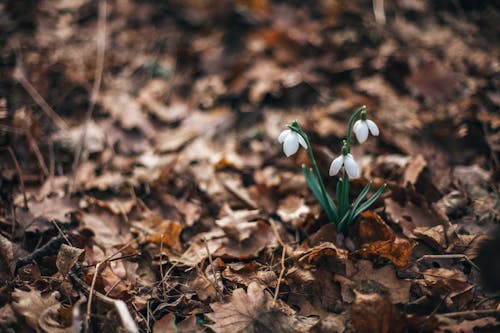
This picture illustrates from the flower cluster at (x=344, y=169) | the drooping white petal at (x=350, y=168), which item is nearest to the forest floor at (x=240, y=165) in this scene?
the flower cluster at (x=344, y=169)

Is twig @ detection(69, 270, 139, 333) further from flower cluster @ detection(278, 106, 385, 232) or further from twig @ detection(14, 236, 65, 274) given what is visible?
flower cluster @ detection(278, 106, 385, 232)

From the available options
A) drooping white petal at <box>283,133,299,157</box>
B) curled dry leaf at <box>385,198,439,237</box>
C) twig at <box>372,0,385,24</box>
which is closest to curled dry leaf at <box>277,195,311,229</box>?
curled dry leaf at <box>385,198,439,237</box>

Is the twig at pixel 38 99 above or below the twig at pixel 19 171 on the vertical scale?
above

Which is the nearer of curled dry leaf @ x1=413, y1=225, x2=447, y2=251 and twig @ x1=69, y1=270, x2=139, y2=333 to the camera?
twig @ x1=69, y1=270, x2=139, y2=333

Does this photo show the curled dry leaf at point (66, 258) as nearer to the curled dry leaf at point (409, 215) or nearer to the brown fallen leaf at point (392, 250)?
the brown fallen leaf at point (392, 250)

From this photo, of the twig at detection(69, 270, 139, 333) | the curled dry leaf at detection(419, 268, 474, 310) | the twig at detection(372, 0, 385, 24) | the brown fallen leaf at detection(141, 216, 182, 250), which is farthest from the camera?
the twig at detection(372, 0, 385, 24)

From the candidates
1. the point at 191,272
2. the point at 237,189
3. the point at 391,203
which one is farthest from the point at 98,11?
the point at 391,203

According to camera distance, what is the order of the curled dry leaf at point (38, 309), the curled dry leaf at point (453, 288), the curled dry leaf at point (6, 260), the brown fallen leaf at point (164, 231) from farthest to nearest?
the brown fallen leaf at point (164, 231)
the curled dry leaf at point (6, 260)
the curled dry leaf at point (453, 288)
the curled dry leaf at point (38, 309)

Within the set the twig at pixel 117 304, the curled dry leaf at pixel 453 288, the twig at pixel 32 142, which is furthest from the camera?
the twig at pixel 32 142
